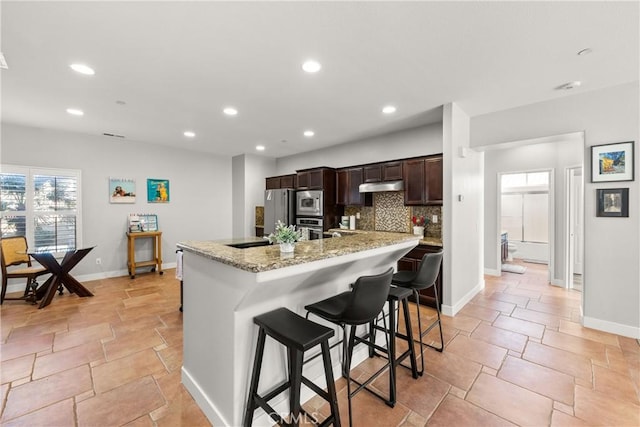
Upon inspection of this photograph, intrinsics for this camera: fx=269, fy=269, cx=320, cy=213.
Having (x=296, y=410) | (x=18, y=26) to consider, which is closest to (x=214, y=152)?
(x=18, y=26)

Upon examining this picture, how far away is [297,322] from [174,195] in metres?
5.50

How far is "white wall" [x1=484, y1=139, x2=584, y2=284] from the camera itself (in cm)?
473

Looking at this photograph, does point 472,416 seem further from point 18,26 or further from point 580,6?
point 18,26

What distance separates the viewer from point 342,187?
5.51m

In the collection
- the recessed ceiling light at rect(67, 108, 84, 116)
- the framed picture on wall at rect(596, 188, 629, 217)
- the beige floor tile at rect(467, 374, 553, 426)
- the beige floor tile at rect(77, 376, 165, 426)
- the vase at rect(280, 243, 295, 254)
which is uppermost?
the recessed ceiling light at rect(67, 108, 84, 116)

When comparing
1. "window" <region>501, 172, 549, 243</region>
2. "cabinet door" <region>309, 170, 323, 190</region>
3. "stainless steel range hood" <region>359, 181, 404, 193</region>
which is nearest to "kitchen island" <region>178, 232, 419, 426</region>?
"stainless steel range hood" <region>359, 181, 404, 193</region>

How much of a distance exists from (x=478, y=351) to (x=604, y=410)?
88 cm

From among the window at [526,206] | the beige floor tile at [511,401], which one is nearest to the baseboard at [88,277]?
the beige floor tile at [511,401]

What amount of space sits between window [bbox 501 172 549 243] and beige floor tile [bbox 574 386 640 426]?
6.13 meters

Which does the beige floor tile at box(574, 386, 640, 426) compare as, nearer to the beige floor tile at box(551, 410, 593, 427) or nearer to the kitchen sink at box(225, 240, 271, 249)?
the beige floor tile at box(551, 410, 593, 427)

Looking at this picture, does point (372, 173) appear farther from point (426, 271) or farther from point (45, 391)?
point (45, 391)

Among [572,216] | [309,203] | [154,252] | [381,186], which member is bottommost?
[154,252]

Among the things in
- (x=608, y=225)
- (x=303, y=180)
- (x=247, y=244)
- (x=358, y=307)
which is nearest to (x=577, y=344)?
(x=608, y=225)

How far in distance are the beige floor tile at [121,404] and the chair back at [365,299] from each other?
1562 millimetres
